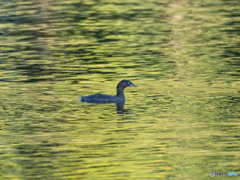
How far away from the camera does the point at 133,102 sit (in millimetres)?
22734

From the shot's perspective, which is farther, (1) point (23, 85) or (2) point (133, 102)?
(1) point (23, 85)

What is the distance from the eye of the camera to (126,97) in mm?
23891

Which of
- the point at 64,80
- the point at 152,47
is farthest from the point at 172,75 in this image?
the point at 152,47

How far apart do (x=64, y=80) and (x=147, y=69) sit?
4.15 m

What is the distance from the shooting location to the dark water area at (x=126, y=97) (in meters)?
16.1

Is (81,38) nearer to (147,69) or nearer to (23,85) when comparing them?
(147,69)

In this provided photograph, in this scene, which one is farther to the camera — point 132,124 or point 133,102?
point 133,102

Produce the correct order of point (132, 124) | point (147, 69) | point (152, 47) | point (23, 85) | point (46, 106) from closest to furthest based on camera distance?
point (132, 124) → point (46, 106) → point (23, 85) → point (147, 69) → point (152, 47)

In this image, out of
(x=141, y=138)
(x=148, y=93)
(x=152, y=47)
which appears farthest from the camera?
(x=152, y=47)

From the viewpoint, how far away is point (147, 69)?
28656 millimetres

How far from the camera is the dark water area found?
16.1 m

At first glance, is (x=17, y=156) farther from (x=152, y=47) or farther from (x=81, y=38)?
(x=81, y=38)

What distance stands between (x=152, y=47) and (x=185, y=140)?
704 inches

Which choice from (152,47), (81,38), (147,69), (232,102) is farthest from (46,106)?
(81,38)
